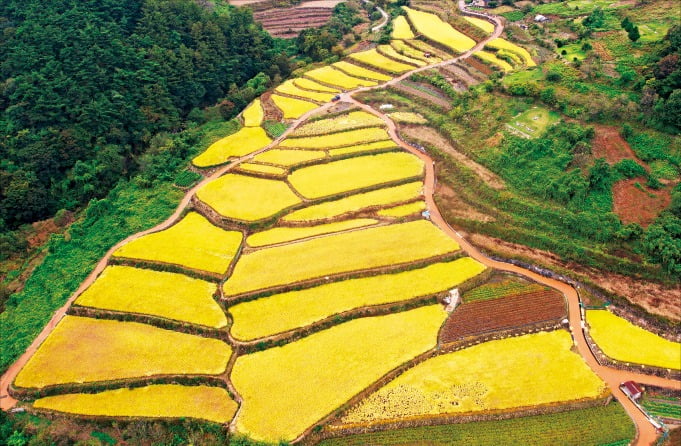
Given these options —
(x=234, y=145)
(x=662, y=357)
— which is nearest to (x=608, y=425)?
(x=662, y=357)

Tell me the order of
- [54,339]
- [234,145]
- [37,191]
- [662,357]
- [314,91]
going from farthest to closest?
[314,91] < [234,145] < [37,191] < [54,339] < [662,357]

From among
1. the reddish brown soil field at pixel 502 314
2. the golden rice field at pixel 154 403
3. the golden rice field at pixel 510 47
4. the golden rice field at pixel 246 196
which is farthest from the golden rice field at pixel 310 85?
the golden rice field at pixel 154 403

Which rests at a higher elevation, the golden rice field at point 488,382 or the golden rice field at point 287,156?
the golden rice field at point 287,156

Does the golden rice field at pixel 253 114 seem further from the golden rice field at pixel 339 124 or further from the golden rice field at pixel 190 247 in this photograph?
the golden rice field at pixel 190 247

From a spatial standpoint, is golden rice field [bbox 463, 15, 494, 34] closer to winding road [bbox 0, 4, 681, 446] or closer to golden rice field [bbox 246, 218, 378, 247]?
winding road [bbox 0, 4, 681, 446]

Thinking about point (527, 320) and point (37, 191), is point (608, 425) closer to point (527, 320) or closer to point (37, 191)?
point (527, 320)

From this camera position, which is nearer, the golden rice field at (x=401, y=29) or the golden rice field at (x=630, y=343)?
the golden rice field at (x=630, y=343)
